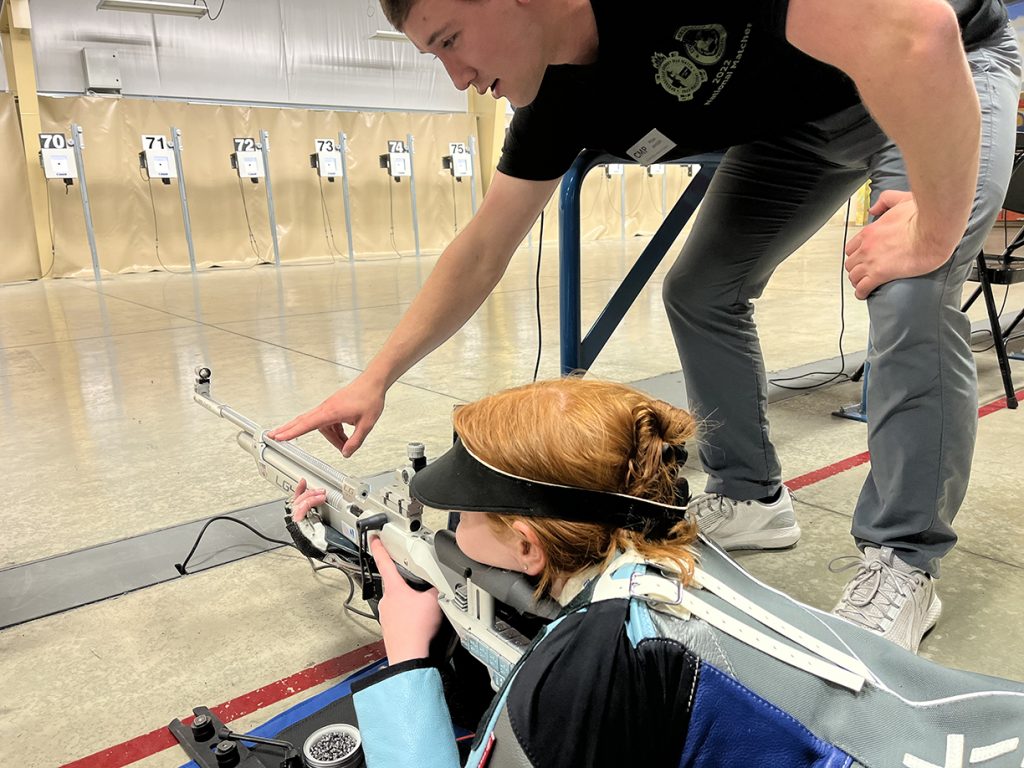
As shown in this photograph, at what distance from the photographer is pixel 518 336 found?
13.5ft

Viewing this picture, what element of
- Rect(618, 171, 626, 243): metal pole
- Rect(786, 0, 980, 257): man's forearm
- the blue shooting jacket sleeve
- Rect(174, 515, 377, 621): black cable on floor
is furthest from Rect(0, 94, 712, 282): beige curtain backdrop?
Rect(786, 0, 980, 257): man's forearm

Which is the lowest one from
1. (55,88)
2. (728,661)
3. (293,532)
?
(293,532)

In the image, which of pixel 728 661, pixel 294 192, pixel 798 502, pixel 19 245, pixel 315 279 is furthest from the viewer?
pixel 294 192

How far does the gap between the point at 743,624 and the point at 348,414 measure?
2.68 feet

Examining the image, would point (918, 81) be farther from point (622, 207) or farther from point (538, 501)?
point (622, 207)

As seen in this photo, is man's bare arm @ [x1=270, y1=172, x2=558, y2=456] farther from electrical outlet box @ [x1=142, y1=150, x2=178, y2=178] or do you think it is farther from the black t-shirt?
electrical outlet box @ [x1=142, y1=150, x2=178, y2=178]

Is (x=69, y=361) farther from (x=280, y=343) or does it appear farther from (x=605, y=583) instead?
(x=605, y=583)

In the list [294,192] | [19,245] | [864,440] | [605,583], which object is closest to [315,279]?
[294,192]

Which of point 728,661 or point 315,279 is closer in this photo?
point 728,661

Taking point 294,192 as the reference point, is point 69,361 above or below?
below

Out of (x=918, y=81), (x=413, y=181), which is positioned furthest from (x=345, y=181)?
(x=918, y=81)

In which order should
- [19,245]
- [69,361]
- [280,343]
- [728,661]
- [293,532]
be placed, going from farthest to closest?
[19,245], [280,343], [69,361], [293,532], [728,661]

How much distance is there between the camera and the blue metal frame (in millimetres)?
1900

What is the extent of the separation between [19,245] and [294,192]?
10.8 ft
